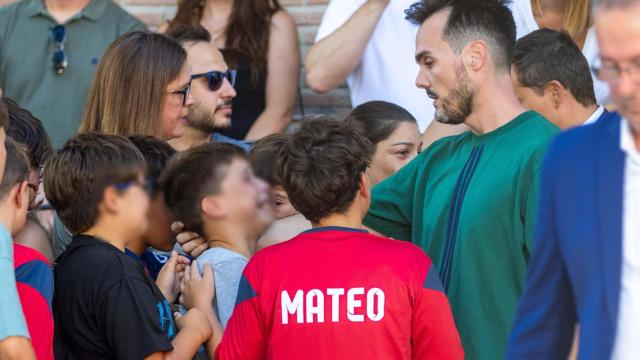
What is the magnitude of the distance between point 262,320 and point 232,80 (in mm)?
2062

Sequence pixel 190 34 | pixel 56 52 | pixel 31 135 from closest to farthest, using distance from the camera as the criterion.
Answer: pixel 31 135 < pixel 190 34 < pixel 56 52

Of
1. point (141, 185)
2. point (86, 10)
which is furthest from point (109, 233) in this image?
point (86, 10)

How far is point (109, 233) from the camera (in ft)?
11.9

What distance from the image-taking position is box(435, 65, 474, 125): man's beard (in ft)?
12.2

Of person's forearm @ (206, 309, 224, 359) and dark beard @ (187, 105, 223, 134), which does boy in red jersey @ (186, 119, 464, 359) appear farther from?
dark beard @ (187, 105, 223, 134)

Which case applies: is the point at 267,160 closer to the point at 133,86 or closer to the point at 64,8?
the point at 133,86

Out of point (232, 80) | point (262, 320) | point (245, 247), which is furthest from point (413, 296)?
point (232, 80)

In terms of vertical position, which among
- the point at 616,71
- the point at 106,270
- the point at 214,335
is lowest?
the point at 214,335

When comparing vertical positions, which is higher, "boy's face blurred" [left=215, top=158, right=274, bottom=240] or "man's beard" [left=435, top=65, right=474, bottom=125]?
"man's beard" [left=435, top=65, right=474, bottom=125]

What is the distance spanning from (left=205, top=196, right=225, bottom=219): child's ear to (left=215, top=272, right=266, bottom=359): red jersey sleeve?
529 millimetres

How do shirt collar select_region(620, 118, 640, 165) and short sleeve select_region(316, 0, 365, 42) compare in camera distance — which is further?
Result: short sleeve select_region(316, 0, 365, 42)

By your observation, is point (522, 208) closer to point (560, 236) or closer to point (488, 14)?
point (488, 14)

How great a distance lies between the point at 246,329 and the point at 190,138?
185 centimetres

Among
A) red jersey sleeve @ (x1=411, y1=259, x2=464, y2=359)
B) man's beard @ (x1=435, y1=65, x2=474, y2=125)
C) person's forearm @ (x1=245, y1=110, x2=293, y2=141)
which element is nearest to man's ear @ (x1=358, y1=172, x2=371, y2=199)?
red jersey sleeve @ (x1=411, y1=259, x2=464, y2=359)
